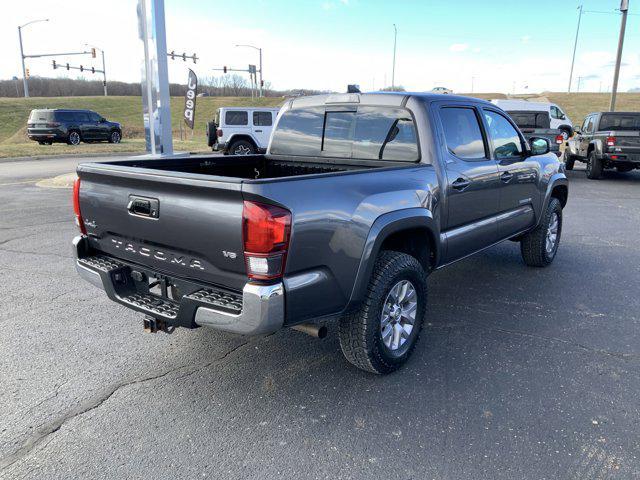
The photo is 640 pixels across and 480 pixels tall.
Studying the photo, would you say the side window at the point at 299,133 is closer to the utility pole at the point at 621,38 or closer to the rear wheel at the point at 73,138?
the utility pole at the point at 621,38

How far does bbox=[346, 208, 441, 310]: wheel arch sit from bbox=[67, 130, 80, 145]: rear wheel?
88.4 ft

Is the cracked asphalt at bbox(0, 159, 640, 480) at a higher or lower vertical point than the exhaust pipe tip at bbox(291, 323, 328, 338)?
lower

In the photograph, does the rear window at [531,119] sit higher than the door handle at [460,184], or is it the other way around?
the rear window at [531,119]

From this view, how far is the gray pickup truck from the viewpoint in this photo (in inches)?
102

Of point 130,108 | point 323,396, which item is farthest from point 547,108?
point 130,108

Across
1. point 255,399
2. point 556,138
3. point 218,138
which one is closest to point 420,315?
point 255,399

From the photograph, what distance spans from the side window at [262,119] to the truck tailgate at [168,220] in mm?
17198

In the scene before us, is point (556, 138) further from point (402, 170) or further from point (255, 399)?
point (255, 399)

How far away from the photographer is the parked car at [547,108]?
714 inches

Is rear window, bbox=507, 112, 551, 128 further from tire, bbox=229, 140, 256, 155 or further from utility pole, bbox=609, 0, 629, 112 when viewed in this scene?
tire, bbox=229, 140, 256, 155

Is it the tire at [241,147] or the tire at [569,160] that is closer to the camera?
the tire at [569,160]

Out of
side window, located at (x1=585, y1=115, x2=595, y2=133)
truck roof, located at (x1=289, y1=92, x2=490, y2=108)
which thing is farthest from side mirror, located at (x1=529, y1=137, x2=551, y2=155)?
side window, located at (x1=585, y1=115, x2=595, y2=133)

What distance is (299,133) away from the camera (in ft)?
15.1

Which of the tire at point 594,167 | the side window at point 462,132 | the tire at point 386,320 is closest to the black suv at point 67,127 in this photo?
the tire at point 594,167
